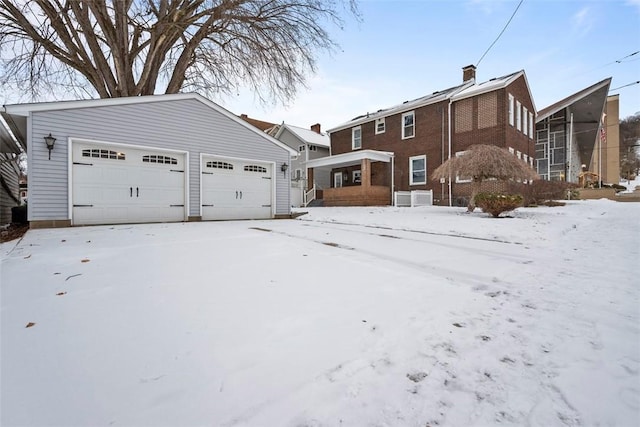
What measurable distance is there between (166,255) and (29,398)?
9.11 ft

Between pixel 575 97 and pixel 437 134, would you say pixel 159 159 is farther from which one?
pixel 575 97

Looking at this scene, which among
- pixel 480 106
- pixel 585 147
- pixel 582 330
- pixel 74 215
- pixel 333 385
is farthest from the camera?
pixel 585 147

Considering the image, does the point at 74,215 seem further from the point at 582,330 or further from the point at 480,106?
the point at 480,106

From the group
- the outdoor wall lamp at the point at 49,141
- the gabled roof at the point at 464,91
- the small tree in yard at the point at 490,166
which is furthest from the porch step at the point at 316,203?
the outdoor wall lamp at the point at 49,141

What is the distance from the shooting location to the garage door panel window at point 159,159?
27.7ft

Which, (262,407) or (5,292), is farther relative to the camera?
(5,292)

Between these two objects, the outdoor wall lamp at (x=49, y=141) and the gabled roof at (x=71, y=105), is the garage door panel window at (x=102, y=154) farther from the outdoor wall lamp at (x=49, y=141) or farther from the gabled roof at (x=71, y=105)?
the gabled roof at (x=71, y=105)

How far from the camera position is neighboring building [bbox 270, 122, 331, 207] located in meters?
19.8

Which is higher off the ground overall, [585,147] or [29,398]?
[585,147]

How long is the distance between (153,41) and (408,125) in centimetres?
1288

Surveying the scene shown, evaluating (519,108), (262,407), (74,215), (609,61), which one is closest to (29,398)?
(262,407)

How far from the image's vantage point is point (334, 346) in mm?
1595

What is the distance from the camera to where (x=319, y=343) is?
1618 mm

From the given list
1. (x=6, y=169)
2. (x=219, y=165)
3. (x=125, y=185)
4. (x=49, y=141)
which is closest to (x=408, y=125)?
(x=219, y=165)
